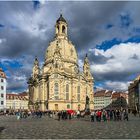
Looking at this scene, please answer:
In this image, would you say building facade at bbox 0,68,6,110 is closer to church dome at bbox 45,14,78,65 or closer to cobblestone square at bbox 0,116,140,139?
church dome at bbox 45,14,78,65

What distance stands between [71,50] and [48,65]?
35.5 ft

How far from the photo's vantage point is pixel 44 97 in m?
117

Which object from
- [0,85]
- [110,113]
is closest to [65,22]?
[0,85]

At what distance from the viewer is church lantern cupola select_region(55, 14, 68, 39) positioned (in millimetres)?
131337

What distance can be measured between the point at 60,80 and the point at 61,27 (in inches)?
1143

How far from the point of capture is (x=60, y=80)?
11381cm

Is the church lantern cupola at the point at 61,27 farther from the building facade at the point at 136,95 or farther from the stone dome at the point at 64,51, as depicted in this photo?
the building facade at the point at 136,95

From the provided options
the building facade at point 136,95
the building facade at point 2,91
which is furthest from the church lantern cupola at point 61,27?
the building facade at point 136,95

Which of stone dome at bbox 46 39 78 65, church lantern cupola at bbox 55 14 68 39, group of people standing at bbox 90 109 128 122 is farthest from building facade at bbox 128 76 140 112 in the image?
group of people standing at bbox 90 109 128 122

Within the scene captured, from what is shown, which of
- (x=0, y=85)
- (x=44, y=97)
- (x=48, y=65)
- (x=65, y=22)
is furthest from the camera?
(x=65, y=22)

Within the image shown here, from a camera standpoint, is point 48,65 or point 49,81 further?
point 48,65

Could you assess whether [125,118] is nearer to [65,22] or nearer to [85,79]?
[85,79]

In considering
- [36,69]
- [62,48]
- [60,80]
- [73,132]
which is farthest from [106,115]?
[36,69]

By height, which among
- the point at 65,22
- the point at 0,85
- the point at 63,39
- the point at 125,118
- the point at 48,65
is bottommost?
the point at 125,118
